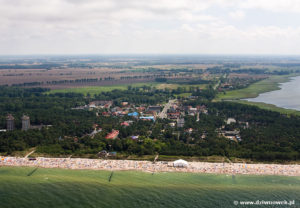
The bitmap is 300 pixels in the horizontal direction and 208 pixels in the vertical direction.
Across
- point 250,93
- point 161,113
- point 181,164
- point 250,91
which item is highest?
point 250,91

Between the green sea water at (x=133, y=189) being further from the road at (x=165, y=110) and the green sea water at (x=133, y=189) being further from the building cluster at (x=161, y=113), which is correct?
the road at (x=165, y=110)

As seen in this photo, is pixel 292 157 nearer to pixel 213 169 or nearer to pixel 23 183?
pixel 213 169

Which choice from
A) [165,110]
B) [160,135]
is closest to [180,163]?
[160,135]

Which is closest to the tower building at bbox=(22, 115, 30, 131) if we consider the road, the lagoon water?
the road

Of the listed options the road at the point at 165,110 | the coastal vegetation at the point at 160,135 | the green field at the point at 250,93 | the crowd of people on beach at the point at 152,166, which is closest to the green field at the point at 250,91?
the green field at the point at 250,93

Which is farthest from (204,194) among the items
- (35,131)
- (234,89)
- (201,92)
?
Answer: (234,89)

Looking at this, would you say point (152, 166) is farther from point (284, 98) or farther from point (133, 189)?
point (284, 98)

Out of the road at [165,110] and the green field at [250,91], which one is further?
the green field at [250,91]
